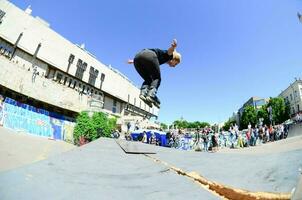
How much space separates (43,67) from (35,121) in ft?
29.3

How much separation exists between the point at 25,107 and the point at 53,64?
920 cm

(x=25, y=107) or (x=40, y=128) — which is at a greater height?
(x=25, y=107)

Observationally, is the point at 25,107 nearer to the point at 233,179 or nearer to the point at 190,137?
the point at 190,137

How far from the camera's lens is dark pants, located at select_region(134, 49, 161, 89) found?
4.45 m

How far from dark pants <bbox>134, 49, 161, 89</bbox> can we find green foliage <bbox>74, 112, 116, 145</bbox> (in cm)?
2080

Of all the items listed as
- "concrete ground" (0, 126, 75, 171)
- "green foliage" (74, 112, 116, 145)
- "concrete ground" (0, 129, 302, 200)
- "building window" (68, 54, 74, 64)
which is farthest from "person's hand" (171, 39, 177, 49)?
"building window" (68, 54, 74, 64)

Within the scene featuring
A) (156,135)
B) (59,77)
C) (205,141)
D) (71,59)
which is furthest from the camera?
(71,59)

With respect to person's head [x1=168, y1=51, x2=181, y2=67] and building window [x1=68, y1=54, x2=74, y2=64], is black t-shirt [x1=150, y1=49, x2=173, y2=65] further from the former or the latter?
building window [x1=68, y1=54, x2=74, y2=64]

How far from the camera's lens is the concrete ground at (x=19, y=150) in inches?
511

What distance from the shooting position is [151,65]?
4.49 metres

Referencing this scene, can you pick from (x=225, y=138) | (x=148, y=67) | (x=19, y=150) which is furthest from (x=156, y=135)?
(x=148, y=67)

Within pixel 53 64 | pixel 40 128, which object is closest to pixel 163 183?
pixel 40 128

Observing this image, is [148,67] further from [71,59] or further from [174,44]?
[71,59]

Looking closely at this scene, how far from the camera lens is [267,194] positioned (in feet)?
4.18
